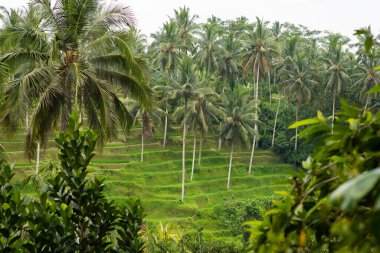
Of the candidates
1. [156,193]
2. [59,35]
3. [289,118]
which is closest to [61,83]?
[59,35]

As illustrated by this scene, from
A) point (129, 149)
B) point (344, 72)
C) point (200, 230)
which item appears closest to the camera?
point (200, 230)

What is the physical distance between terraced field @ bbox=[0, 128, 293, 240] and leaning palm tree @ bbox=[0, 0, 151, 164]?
15.9 meters

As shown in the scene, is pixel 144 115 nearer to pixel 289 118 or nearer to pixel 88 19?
pixel 289 118

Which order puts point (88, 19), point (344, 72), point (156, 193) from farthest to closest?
1. point (344, 72)
2. point (156, 193)
3. point (88, 19)

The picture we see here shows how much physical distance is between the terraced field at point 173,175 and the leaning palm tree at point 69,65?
15.9 m

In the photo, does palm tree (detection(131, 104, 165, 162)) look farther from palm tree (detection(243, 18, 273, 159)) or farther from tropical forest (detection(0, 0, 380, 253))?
palm tree (detection(243, 18, 273, 159))

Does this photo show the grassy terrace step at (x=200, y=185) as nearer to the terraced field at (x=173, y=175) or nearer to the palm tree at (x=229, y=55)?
the terraced field at (x=173, y=175)

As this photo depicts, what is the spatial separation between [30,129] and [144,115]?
76.4ft

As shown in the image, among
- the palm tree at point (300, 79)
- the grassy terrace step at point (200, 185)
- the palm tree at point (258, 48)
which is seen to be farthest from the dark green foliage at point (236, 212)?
the palm tree at point (300, 79)

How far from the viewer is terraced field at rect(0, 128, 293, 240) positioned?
1119 inches

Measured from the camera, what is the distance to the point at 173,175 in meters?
A: 33.2

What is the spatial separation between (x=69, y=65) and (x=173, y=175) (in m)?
23.7

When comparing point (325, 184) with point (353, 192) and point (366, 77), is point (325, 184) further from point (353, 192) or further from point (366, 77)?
point (366, 77)

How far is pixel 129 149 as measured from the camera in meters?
36.4
